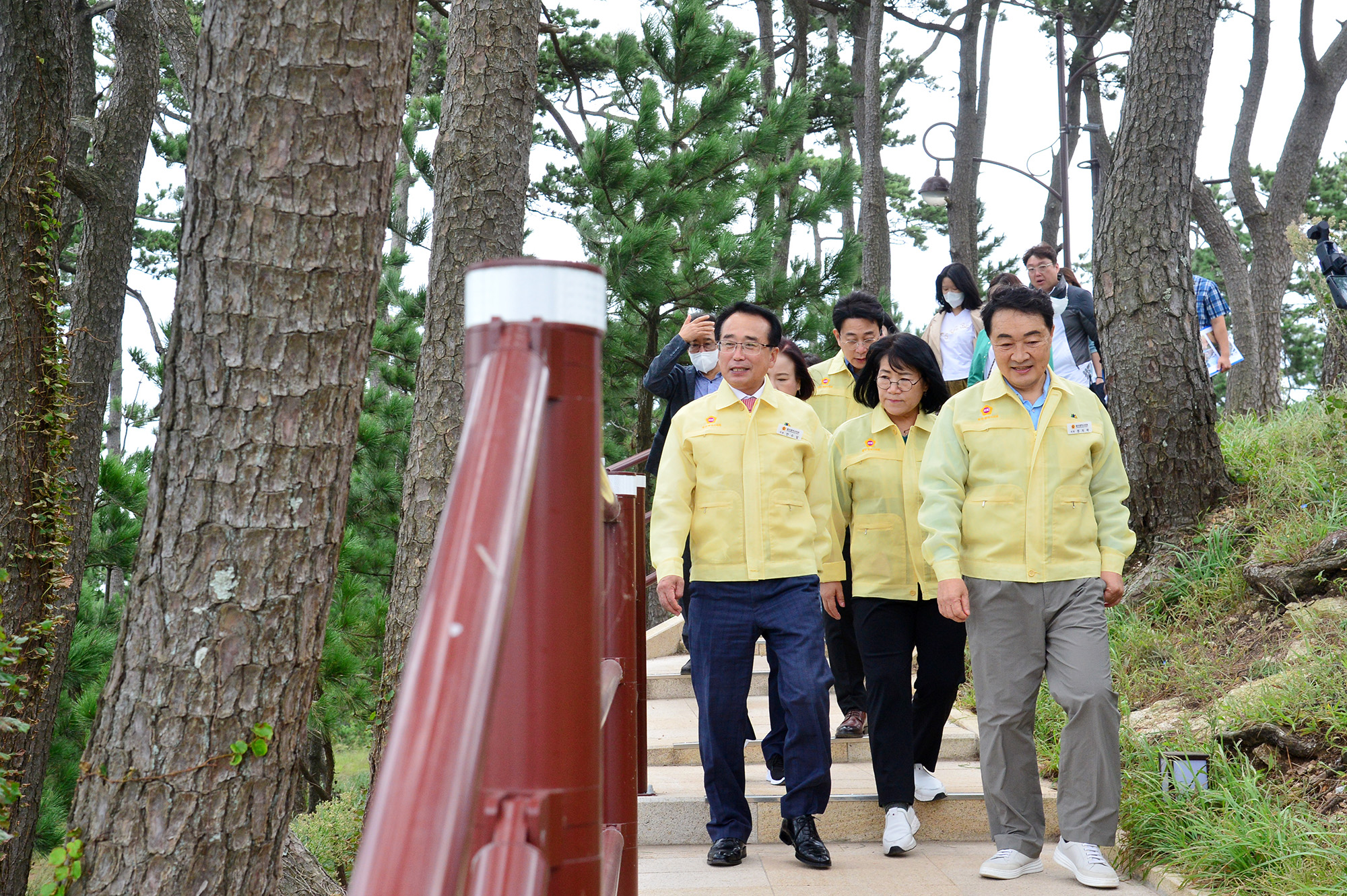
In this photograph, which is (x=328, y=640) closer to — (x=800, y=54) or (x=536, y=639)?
(x=536, y=639)

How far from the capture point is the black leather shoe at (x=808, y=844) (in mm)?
3607

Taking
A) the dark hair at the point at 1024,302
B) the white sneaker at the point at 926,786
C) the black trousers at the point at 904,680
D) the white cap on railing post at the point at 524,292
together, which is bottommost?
the white sneaker at the point at 926,786

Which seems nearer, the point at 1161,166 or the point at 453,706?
the point at 453,706

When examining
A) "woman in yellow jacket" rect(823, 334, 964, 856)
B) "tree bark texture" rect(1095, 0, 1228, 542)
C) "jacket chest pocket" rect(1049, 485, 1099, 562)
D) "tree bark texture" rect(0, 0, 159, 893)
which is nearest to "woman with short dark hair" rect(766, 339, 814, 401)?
"woman in yellow jacket" rect(823, 334, 964, 856)

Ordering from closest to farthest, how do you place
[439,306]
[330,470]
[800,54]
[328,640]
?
[330,470]
[439,306]
[328,640]
[800,54]

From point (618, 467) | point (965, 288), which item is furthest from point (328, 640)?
point (965, 288)

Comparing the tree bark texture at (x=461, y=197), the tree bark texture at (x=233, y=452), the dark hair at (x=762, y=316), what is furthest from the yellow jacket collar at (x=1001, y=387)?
the tree bark texture at (x=233, y=452)

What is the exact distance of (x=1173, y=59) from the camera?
611cm

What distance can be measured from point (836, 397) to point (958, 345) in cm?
164

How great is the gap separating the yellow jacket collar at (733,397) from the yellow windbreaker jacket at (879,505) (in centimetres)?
37

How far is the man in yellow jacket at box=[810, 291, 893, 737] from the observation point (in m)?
4.80

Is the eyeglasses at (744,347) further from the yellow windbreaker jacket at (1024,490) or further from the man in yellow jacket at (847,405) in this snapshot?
the man in yellow jacket at (847,405)

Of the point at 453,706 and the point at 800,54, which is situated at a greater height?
the point at 800,54

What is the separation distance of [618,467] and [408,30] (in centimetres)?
467
